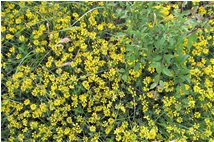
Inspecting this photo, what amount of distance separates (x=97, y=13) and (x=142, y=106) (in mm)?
647

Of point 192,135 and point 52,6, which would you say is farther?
point 52,6

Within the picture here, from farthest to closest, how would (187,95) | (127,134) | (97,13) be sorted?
(97,13), (187,95), (127,134)

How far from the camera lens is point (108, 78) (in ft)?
7.59

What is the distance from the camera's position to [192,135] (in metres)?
2.26

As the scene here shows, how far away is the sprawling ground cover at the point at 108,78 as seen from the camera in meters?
2.20

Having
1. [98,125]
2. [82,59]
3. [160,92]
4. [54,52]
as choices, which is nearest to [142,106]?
[160,92]

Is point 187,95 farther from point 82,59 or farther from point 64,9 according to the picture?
point 64,9

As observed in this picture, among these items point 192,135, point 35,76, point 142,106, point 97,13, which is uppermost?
point 97,13

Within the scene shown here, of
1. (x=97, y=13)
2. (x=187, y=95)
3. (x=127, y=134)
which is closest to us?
(x=127, y=134)

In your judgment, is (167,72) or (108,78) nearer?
(167,72)

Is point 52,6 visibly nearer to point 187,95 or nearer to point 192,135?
point 187,95

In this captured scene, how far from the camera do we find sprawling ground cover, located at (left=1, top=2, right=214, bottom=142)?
86.6 inches

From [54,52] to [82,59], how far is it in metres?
0.18

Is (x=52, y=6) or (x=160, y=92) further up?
(x=52, y=6)
